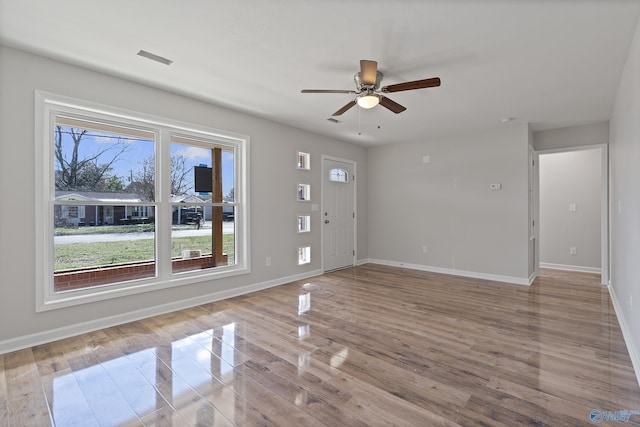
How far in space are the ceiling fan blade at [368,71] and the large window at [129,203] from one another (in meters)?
2.18

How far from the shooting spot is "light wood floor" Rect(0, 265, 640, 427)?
1769mm

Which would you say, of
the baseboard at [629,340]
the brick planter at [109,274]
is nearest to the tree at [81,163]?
the brick planter at [109,274]

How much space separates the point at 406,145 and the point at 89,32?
5.12m

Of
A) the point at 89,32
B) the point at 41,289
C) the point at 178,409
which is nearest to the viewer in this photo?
the point at 178,409

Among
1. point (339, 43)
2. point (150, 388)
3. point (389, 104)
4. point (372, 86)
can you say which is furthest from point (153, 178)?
point (389, 104)

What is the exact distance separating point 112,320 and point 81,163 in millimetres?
1617

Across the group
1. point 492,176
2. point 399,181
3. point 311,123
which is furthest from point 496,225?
point 311,123

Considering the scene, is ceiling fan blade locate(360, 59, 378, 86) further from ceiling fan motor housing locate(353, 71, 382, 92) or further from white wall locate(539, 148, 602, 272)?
white wall locate(539, 148, 602, 272)

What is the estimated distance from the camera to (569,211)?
568cm

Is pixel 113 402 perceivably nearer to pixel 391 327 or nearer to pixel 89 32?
pixel 391 327

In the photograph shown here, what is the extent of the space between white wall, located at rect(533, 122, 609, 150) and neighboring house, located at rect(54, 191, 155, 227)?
239 inches

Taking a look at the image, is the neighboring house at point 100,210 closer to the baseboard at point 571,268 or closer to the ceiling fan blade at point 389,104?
the ceiling fan blade at point 389,104

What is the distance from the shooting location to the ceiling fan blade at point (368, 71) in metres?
2.44

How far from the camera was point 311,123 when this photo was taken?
4.75 m
